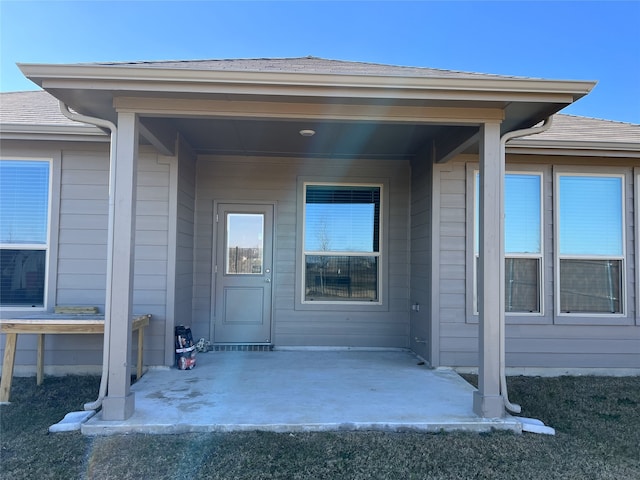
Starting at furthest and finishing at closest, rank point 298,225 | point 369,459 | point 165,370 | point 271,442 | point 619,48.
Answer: point 619,48 < point 298,225 < point 165,370 < point 271,442 < point 369,459

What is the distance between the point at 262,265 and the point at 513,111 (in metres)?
3.46

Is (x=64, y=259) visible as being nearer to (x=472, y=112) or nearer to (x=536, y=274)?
(x=472, y=112)

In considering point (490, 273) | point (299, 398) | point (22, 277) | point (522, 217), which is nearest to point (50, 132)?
point (22, 277)

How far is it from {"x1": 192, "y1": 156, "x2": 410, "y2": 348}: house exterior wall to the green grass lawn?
2.29 meters

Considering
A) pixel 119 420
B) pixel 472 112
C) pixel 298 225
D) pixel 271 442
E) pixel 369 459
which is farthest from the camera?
pixel 298 225

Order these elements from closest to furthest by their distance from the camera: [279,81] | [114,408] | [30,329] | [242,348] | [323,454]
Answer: [323,454], [279,81], [114,408], [30,329], [242,348]

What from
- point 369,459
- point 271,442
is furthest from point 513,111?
point 271,442

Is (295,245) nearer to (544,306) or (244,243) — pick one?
(244,243)

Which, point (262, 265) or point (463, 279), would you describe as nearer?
point (463, 279)

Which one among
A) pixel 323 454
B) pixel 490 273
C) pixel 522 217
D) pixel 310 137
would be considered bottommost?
pixel 323 454

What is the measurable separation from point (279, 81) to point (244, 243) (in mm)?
2929

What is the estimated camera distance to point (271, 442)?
2871 mm

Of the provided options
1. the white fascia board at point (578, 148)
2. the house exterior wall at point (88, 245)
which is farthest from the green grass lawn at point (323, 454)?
the white fascia board at point (578, 148)

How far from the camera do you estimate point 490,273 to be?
3.28 m
